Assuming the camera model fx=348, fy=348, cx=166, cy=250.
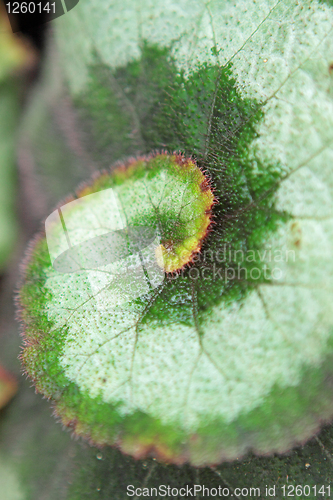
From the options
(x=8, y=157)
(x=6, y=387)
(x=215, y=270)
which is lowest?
(x=6, y=387)

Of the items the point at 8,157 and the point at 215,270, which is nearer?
the point at 215,270

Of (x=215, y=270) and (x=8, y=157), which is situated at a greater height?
(x=8, y=157)

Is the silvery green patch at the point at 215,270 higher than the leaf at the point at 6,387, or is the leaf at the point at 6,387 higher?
the silvery green patch at the point at 215,270

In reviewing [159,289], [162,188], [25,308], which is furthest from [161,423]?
[162,188]

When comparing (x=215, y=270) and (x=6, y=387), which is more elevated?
(x=215, y=270)

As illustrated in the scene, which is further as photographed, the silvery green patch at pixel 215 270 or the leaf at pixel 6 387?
the leaf at pixel 6 387

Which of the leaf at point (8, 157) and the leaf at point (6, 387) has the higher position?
the leaf at point (8, 157)

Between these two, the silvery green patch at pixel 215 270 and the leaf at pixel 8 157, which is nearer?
the silvery green patch at pixel 215 270

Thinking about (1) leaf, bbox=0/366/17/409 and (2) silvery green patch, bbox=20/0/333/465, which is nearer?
(2) silvery green patch, bbox=20/0/333/465
